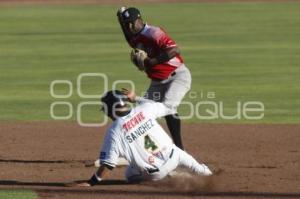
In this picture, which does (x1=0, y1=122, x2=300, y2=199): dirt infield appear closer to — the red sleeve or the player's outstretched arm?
the player's outstretched arm

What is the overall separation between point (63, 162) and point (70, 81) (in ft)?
25.4

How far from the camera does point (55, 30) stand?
28.6m

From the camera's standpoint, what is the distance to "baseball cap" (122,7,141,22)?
352 inches

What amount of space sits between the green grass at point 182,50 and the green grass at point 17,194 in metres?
5.40

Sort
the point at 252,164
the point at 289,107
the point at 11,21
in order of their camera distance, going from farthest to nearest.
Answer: the point at 11,21
the point at 289,107
the point at 252,164

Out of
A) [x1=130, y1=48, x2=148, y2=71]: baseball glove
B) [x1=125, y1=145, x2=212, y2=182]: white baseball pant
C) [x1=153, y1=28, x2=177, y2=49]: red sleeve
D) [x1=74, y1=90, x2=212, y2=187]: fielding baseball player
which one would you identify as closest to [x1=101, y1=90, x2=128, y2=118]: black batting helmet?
[x1=74, y1=90, x2=212, y2=187]: fielding baseball player

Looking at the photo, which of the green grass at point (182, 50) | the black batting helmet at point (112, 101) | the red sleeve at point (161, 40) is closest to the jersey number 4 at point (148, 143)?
the black batting helmet at point (112, 101)

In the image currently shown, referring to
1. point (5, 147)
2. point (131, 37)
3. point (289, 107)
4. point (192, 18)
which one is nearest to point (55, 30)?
point (192, 18)

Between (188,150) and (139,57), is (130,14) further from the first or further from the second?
(188,150)

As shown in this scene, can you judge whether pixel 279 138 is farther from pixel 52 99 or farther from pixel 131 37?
pixel 52 99

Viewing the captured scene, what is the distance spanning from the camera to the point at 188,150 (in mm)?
10664

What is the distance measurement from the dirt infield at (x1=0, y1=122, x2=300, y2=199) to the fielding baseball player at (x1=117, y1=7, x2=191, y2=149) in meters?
0.92

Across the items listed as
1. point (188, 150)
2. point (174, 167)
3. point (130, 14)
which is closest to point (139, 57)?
point (130, 14)

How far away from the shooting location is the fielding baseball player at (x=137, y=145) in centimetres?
801
